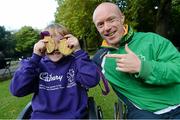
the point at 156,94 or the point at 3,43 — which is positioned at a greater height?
the point at 156,94

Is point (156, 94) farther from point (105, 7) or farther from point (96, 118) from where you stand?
point (105, 7)

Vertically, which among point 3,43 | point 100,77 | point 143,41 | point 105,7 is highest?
point 105,7

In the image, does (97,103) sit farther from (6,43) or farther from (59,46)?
(6,43)

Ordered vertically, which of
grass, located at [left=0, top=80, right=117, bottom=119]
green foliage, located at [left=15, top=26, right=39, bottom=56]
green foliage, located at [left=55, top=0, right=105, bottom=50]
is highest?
green foliage, located at [left=55, top=0, right=105, bottom=50]

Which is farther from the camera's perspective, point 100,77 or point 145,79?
point 100,77

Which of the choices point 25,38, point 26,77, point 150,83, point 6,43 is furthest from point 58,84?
point 25,38

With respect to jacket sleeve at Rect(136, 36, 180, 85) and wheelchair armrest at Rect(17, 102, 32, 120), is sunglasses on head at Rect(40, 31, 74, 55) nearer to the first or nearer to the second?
wheelchair armrest at Rect(17, 102, 32, 120)

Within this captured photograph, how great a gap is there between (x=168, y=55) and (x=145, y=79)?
411mm

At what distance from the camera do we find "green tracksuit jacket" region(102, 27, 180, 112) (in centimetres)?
336

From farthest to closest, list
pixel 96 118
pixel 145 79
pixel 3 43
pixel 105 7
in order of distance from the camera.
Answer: pixel 3 43 < pixel 105 7 < pixel 96 118 < pixel 145 79

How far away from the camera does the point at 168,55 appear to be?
3486mm

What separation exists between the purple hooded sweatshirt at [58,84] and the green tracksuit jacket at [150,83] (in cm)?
22

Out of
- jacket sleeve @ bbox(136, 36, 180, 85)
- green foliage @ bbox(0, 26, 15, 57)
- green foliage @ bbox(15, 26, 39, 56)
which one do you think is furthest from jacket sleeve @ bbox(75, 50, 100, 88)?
green foliage @ bbox(15, 26, 39, 56)

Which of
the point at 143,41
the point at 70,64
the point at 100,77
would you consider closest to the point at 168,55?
the point at 143,41
